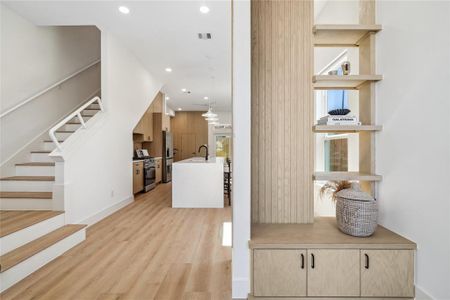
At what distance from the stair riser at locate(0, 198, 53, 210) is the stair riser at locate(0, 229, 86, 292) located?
2.34 feet

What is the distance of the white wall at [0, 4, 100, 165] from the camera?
344cm

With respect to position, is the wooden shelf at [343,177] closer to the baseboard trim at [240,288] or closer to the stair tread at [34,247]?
the baseboard trim at [240,288]

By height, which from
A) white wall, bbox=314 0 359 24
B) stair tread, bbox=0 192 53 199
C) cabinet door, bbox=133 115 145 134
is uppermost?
white wall, bbox=314 0 359 24

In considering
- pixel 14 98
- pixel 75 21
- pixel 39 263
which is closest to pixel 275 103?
pixel 39 263

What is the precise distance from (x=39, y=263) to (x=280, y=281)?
2.30 meters

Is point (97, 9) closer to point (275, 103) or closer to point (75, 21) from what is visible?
point (75, 21)

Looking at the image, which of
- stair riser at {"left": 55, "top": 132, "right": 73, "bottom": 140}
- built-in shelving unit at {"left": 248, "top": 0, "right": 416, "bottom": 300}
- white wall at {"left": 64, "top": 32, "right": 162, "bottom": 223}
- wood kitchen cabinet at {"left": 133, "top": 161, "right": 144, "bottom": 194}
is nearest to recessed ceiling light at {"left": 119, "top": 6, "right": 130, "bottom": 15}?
white wall at {"left": 64, "top": 32, "right": 162, "bottom": 223}

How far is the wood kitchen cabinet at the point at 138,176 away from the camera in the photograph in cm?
554

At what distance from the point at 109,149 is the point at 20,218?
1647 millimetres

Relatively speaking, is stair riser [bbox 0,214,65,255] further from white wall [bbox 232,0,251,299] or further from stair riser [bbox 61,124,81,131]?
white wall [bbox 232,0,251,299]

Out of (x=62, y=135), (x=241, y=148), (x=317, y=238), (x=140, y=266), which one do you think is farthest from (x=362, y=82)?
(x=62, y=135)

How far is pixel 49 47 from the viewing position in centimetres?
417

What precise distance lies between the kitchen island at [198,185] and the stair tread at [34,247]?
6.51 ft

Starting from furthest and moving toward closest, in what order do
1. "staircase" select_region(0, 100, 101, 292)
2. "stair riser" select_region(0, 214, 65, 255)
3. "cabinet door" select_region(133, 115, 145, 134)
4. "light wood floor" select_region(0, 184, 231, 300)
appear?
"cabinet door" select_region(133, 115, 145, 134) < "stair riser" select_region(0, 214, 65, 255) < "staircase" select_region(0, 100, 101, 292) < "light wood floor" select_region(0, 184, 231, 300)
